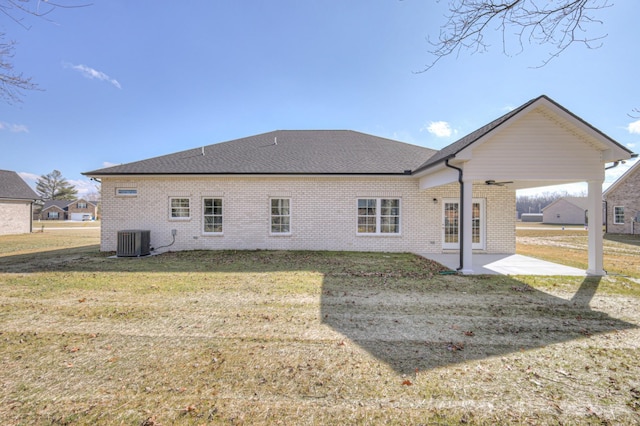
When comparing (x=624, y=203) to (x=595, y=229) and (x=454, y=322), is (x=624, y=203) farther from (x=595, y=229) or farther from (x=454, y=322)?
(x=454, y=322)

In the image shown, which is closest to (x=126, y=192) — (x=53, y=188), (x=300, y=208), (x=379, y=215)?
(x=300, y=208)

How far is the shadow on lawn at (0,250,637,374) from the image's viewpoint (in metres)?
3.86

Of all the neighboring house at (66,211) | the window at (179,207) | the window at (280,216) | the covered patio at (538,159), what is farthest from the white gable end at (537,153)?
the neighboring house at (66,211)

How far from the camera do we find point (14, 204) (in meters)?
22.7

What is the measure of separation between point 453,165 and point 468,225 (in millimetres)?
1860

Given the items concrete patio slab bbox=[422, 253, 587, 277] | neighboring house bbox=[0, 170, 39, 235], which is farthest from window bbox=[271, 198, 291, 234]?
neighboring house bbox=[0, 170, 39, 235]

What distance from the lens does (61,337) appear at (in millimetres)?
4043

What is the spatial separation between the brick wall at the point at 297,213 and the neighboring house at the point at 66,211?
219 ft

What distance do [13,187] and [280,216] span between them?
86.8 ft

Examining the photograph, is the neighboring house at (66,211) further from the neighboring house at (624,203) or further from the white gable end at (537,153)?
the neighboring house at (624,203)

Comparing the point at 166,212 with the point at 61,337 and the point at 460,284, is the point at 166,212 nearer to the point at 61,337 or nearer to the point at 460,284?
the point at 61,337

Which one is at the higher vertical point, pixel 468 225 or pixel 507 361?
pixel 468 225

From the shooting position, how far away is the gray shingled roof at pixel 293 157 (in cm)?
1234

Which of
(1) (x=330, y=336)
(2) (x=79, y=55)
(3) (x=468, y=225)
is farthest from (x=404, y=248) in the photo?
(2) (x=79, y=55)
